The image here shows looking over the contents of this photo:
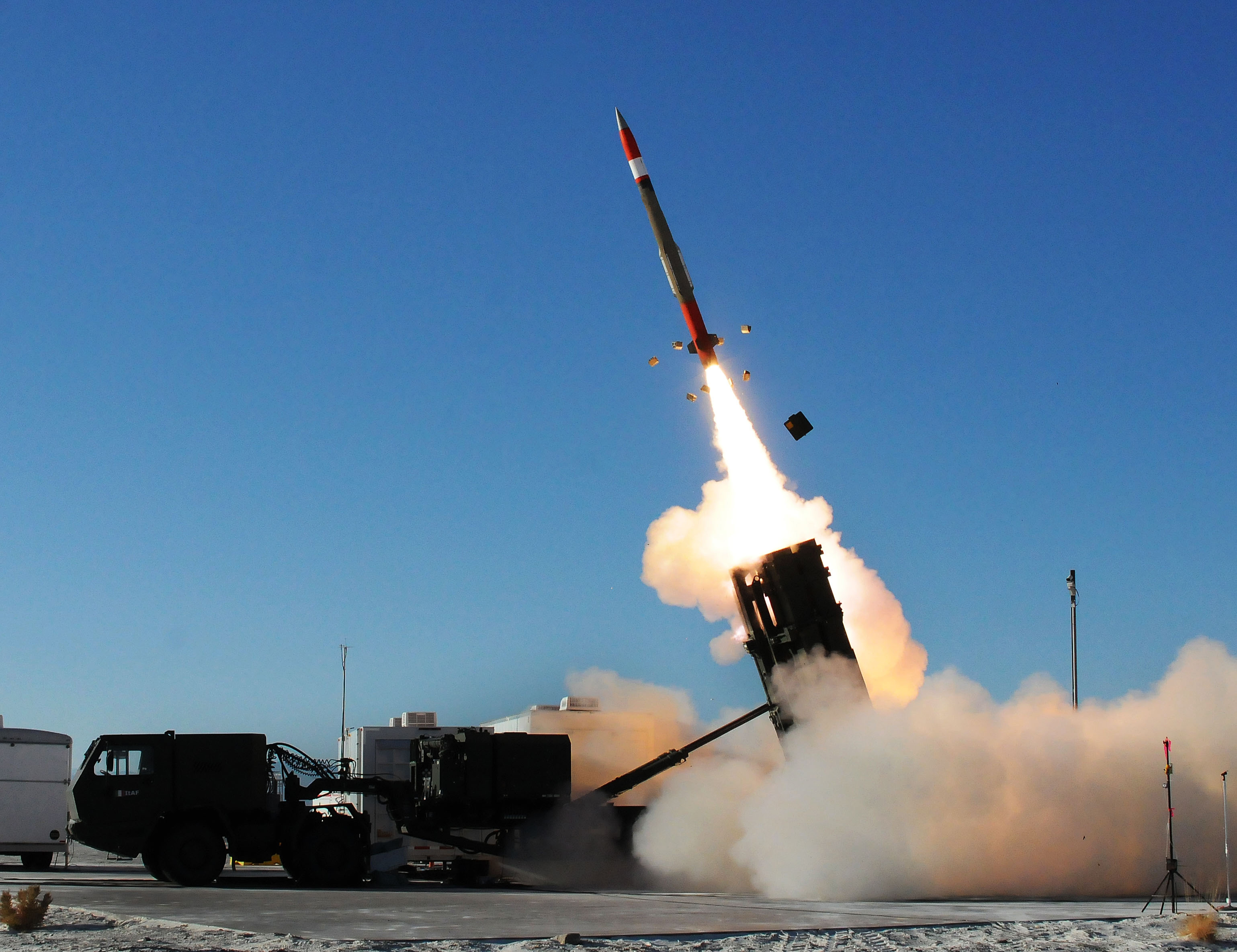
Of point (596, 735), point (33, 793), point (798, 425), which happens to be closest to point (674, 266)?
point (798, 425)

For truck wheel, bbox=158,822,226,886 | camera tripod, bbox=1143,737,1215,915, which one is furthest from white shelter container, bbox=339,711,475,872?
camera tripod, bbox=1143,737,1215,915

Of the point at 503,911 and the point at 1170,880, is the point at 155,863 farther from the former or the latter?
the point at 1170,880

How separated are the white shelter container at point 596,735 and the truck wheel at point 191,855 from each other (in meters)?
8.05

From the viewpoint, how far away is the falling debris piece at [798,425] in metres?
26.5

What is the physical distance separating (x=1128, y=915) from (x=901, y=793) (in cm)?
573

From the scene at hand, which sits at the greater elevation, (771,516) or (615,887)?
(771,516)

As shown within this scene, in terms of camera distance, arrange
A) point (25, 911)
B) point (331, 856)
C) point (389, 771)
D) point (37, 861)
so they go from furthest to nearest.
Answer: point (37, 861) → point (389, 771) → point (331, 856) → point (25, 911)

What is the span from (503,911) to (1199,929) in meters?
8.97

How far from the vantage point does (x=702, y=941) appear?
51.5 feet

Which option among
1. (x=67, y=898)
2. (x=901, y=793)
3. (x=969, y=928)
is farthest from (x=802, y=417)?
(x=67, y=898)

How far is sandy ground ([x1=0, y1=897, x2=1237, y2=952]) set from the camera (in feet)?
49.4

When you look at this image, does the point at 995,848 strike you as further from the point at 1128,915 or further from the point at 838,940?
the point at 838,940

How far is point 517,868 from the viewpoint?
26953 mm

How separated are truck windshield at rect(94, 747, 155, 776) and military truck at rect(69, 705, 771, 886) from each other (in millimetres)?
22
